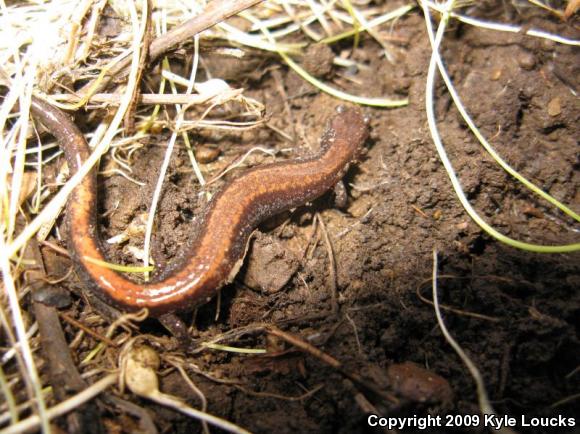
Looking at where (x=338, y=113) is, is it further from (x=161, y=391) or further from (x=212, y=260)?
(x=161, y=391)

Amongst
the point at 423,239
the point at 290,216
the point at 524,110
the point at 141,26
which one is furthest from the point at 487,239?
the point at 141,26

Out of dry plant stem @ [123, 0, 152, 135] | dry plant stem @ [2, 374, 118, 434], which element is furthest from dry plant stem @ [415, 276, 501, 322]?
dry plant stem @ [123, 0, 152, 135]

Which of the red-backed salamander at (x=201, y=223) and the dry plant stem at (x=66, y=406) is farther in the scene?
the red-backed salamander at (x=201, y=223)

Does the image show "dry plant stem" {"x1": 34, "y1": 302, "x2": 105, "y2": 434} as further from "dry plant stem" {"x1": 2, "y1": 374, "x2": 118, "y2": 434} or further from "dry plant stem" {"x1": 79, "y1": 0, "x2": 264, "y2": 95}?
"dry plant stem" {"x1": 79, "y1": 0, "x2": 264, "y2": 95}

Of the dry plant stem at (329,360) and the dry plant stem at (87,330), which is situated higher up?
the dry plant stem at (87,330)

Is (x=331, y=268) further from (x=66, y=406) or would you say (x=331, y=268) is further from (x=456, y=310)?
(x=66, y=406)

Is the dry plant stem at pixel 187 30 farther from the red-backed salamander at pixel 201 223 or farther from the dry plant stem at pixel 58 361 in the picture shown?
the dry plant stem at pixel 58 361

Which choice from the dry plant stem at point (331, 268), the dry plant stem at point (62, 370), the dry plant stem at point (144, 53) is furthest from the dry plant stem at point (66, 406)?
the dry plant stem at point (144, 53)
